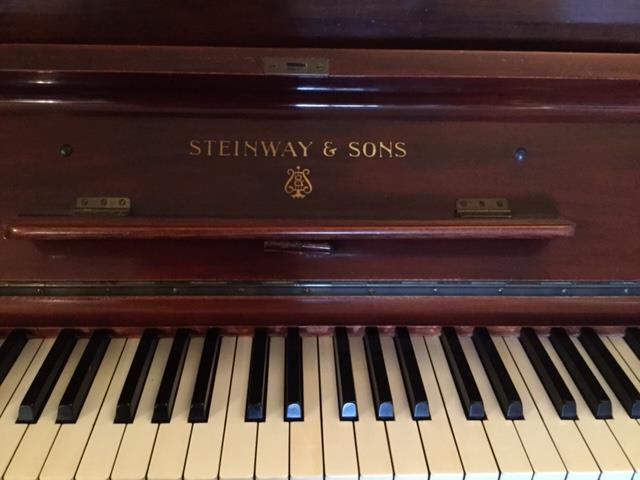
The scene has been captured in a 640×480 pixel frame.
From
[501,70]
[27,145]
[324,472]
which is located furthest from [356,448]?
[27,145]

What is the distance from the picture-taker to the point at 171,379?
1237mm

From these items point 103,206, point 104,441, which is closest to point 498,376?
point 104,441

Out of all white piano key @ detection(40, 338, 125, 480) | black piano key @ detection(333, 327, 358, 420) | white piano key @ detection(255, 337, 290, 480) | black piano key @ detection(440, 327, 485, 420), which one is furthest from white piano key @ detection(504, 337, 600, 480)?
white piano key @ detection(40, 338, 125, 480)

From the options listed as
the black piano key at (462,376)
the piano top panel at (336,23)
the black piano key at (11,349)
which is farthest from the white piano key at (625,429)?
the black piano key at (11,349)

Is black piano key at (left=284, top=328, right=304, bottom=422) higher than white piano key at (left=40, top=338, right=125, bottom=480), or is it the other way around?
black piano key at (left=284, top=328, right=304, bottom=422)

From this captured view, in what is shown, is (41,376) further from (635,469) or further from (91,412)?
(635,469)

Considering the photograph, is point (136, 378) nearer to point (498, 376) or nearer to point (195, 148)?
point (195, 148)

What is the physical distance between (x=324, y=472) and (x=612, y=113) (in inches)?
34.3

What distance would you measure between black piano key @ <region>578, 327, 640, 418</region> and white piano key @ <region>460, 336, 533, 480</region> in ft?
0.77

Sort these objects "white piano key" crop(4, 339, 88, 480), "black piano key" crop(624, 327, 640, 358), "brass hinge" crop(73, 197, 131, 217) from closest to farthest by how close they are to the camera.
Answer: "white piano key" crop(4, 339, 88, 480) → "brass hinge" crop(73, 197, 131, 217) → "black piano key" crop(624, 327, 640, 358)

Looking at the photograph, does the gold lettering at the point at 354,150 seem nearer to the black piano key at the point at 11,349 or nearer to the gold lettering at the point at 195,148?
the gold lettering at the point at 195,148

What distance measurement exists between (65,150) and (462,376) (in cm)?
88

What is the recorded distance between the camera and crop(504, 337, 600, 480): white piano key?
1125 millimetres

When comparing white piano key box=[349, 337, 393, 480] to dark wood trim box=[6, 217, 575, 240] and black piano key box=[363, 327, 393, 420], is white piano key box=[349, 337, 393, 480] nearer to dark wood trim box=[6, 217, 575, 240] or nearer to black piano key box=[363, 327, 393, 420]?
black piano key box=[363, 327, 393, 420]
